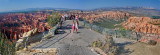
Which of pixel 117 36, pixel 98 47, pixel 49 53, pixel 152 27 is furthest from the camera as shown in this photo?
pixel 152 27

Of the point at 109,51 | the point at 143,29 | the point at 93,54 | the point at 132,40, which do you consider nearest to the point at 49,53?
the point at 93,54

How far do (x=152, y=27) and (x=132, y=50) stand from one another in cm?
2439

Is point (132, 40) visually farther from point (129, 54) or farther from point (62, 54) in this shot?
point (62, 54)

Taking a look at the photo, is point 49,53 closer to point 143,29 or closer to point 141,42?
point 141,42

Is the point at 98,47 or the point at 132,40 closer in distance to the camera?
the point at 98,47

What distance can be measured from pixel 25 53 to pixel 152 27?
29141mm

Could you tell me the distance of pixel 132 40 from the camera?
40.9ft

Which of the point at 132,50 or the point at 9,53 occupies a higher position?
the point at 9,53

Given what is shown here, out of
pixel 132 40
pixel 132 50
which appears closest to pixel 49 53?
pixel 132 50

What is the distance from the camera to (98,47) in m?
9.44

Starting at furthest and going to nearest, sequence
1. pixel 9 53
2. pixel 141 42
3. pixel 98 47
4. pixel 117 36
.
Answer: pixel 117 36
pixel 141 42
pixel 98 47
pixel 9 53

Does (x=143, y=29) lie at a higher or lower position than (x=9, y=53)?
lower

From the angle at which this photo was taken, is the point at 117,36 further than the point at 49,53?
Yes

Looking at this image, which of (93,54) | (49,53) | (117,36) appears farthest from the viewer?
(117,36)
